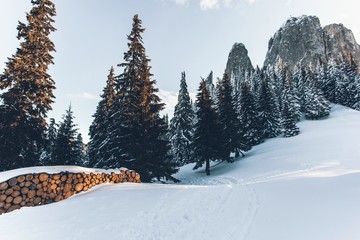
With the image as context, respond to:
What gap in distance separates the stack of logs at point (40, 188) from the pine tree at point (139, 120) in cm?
669

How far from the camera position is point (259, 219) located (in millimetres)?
6648

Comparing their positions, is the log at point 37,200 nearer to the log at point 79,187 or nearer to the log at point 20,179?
the log at point 20,179

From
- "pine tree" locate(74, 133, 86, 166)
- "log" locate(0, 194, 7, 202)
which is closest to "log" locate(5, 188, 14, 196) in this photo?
"log" locate(0, 194, 7, 202)

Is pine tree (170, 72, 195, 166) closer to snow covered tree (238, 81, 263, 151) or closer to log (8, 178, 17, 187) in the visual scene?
snow covered tree (238, 81, 263, 151)

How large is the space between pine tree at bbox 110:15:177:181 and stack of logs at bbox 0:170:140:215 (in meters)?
6.69

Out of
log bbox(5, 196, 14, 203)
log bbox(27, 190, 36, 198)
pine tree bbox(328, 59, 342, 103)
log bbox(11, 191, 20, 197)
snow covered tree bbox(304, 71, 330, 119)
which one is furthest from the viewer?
pine tree bbox(328, 59, 342, 103)


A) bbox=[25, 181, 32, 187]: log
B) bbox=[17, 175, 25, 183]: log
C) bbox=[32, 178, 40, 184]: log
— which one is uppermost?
bbox=[17, 175, 25, 183]: log

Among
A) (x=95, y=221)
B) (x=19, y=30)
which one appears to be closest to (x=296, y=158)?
(x=95, y=221)

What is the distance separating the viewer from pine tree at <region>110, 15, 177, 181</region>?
56.2ft

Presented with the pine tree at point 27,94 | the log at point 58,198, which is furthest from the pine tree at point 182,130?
the log at point 58,198

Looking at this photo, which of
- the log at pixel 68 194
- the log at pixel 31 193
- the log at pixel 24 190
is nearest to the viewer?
the log at pixel 24 190

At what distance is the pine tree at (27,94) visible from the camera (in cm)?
1340

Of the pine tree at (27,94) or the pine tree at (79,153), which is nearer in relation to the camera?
the pine tree at (27,94)

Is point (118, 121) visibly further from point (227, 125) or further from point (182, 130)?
point (182, 130)
